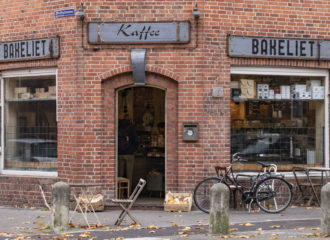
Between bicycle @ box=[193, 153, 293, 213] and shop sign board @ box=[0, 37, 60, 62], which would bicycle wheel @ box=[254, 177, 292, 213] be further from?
shop sign board @ box=[0, 37, 60, 62]

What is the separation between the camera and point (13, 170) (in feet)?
49.8

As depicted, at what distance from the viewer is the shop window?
14.4 m

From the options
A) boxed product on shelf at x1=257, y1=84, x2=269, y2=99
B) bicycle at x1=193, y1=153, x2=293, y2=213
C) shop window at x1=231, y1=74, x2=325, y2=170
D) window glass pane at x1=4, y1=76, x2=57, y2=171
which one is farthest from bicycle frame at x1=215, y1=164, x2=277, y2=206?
window glass pane at x1=4, y1=76, x2=57, y2=171

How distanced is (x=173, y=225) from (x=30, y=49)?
18.6ft

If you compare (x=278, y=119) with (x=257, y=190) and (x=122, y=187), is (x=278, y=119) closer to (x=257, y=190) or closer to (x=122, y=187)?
(x=257, y=190)

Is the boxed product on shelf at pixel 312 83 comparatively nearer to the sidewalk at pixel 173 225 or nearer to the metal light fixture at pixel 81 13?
the sidewalk at pixel 173 225

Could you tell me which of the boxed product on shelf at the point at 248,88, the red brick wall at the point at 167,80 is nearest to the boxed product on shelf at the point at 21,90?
the red brick wall at the point at 167,80

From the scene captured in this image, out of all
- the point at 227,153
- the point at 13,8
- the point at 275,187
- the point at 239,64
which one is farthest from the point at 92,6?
the point at 275,187

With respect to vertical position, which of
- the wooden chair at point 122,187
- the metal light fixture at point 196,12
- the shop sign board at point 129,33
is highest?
the metal light fixture at point 196,12

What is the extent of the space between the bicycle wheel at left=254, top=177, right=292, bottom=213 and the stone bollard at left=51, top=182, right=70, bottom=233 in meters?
4.44

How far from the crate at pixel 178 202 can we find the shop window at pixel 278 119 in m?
1.71

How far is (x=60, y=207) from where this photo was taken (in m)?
10.9

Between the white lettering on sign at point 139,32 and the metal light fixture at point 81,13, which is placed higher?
the metal light fixture at point 81,13

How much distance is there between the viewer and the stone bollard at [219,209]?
10207mm
